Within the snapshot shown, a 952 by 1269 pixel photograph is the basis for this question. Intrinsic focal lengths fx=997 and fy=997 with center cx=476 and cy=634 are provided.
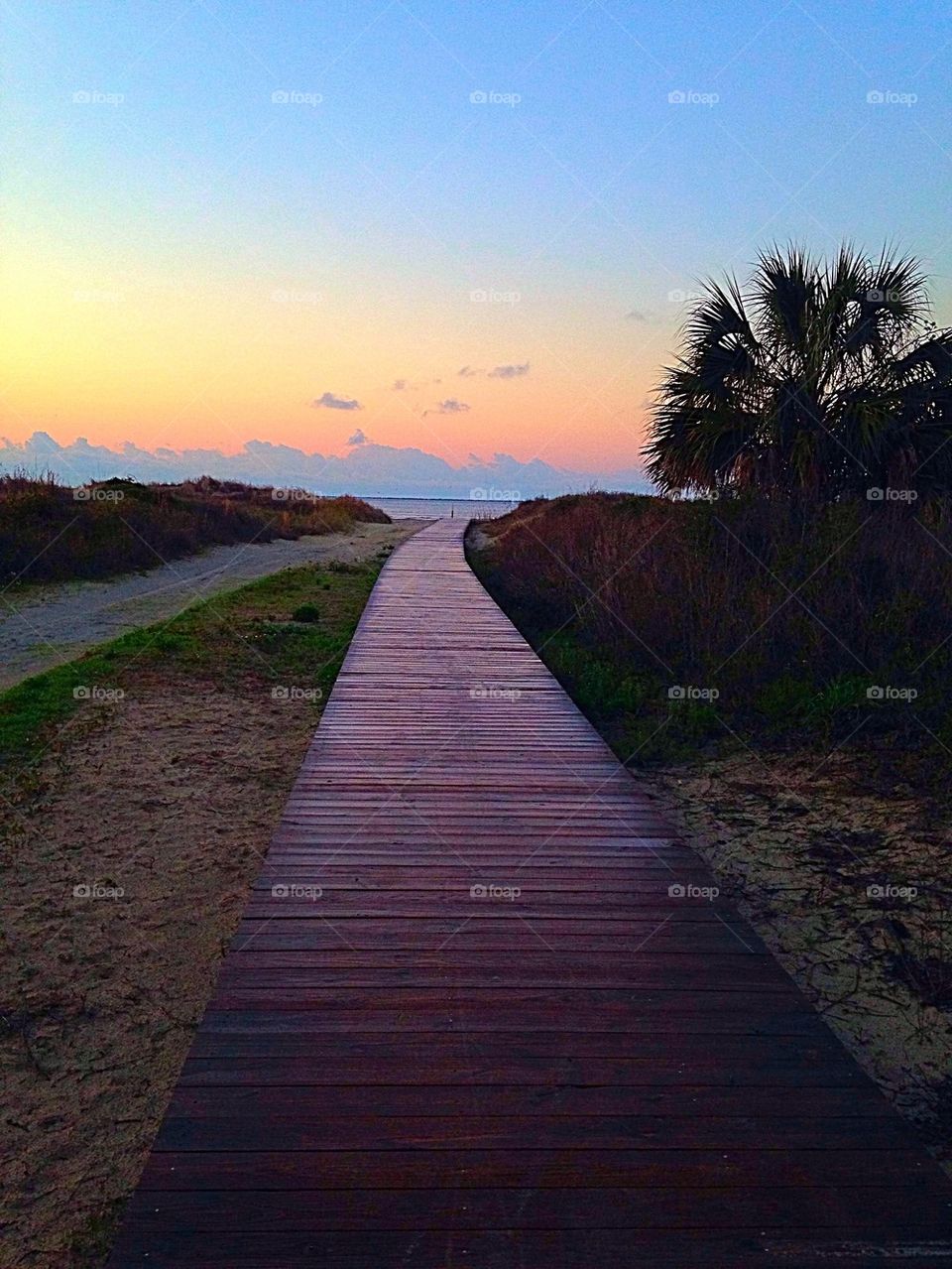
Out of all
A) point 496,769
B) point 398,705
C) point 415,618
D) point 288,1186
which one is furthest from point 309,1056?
point 415,618

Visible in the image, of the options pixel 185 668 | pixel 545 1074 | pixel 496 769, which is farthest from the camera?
pixel 185 668

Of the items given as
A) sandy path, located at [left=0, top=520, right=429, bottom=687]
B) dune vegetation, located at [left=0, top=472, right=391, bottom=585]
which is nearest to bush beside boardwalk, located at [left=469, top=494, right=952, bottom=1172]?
sandy path, located at [left=0, top=520, right=429, bottom=687]

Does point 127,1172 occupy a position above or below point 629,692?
below

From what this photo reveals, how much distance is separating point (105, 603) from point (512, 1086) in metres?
14.4

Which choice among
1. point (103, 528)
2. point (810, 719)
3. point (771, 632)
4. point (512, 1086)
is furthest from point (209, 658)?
point (103, 528)

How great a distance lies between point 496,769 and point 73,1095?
3.20 m

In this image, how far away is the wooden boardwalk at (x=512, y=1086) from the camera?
2105mm

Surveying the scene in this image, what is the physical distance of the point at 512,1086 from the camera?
2648 millimetres

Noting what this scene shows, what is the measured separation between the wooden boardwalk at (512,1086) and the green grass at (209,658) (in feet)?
13.8

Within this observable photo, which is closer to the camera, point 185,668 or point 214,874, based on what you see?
point 214,874

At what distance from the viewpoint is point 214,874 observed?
5141 mm

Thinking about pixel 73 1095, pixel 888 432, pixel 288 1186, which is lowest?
pixel 73 1095

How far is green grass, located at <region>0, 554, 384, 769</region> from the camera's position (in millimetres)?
8078

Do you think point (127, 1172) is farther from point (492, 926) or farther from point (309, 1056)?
point (492, 926)
